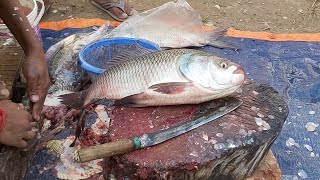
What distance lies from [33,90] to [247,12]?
268 centimetres

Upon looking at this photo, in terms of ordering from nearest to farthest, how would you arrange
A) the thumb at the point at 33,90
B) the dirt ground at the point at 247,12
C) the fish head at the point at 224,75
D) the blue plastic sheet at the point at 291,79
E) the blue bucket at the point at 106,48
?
the fish head at the point at 224,75 < the thumb at the point at 33,90 < the blue plastic sheet at the point at 291,79 < the blue bucket at the point at 106,48 < the dirt ground at the point at 247,12

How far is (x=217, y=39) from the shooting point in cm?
392

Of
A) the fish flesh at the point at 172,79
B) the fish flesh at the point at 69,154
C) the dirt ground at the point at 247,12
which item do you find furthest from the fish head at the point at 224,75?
the dirt ground at the point at 247,12

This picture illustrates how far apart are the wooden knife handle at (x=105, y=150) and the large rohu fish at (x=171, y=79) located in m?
0.33

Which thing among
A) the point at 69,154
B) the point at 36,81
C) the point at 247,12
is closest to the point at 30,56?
the point at 36,81

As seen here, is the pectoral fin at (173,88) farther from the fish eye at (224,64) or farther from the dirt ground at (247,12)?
the dirt ground at (247,12)

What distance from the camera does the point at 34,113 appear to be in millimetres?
2613

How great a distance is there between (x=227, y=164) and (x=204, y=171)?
0.13m

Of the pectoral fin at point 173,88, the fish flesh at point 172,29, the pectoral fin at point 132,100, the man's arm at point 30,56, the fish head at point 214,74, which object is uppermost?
the fish head at point 214,74

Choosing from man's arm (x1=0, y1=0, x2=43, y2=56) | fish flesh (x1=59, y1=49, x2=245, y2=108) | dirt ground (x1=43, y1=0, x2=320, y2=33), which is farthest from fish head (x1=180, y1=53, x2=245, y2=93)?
dirt ground (x1=43, y1=0, x2=320, y2=33)

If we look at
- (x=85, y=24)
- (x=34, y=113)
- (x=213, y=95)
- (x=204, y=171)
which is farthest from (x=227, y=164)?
(x=85, y=24)

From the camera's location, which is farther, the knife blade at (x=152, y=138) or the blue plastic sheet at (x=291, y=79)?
the blue plastic sheet at (x=291, y=79)

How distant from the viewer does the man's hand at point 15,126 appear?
2367 millimetres

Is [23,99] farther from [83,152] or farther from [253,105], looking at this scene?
[253,105]
